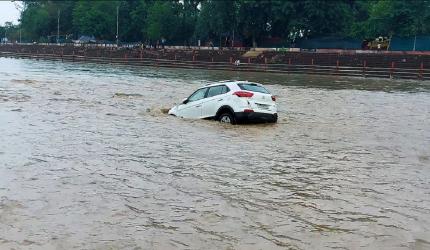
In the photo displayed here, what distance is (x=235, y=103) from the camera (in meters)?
14.5

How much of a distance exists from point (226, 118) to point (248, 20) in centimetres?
6457

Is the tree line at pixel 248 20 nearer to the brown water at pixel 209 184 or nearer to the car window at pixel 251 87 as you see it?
the car window at pixel 251 87

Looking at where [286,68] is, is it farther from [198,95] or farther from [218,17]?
[198,95]

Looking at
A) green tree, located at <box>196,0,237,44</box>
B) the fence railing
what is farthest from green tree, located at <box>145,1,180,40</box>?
the fence railing

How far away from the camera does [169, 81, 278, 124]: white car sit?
14.4 m

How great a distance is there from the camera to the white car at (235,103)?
1437 centimetres

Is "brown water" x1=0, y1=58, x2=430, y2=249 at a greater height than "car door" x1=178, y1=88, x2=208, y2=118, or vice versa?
"car door" x1=178, y1=88, x2=208, y2=118

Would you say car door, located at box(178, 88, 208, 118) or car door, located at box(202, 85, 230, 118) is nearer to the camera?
car door, located at box(202, 85, 230, 118)

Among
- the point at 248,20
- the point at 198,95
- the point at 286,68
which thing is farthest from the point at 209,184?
the point at 248,20

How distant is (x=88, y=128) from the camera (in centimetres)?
1398

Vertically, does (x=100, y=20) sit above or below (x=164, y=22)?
above

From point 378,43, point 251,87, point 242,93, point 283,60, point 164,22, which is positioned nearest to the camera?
point 242,93

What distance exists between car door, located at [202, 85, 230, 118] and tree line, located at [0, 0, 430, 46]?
52834 millimetres

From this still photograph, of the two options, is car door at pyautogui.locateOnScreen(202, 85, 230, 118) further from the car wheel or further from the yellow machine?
the yellow machine
